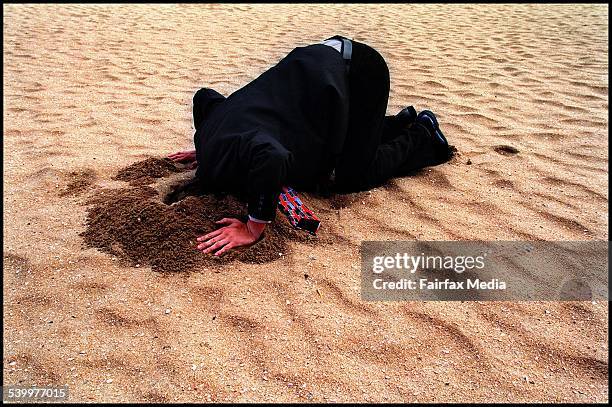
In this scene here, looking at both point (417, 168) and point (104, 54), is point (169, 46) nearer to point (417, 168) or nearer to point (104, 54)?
point (104, 54)

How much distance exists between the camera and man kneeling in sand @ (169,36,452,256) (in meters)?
→ 2.14

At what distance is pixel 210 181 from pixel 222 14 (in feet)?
24.6

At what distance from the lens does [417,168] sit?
3.14 m

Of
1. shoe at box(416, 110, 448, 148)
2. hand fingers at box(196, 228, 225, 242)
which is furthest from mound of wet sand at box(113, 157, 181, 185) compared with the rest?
shoe at box(416, 110, 448, 148)

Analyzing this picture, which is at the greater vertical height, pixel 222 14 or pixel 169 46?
pixel 222 14

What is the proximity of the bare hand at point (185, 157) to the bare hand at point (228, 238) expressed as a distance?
0.91 meters

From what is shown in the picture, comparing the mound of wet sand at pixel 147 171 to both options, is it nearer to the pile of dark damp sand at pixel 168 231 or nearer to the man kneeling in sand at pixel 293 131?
the pile of dark damp sand at pixel 168 231

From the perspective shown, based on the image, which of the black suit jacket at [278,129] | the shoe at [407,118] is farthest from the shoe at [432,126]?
the black suit jacket at [278,129]

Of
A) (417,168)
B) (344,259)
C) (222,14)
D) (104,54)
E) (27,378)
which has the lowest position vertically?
(27,378)

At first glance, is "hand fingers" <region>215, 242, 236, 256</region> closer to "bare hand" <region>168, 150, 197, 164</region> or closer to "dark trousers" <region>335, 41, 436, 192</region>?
"dark trousers" <region>335, 41, 436, 192</region>

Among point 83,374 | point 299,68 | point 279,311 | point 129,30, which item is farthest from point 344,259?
point 129,30

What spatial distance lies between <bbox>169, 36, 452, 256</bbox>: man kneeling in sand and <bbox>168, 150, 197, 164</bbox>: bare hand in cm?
39

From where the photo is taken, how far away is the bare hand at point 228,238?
2305 mm

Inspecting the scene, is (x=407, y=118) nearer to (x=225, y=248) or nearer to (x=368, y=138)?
(x=368, y=138)
